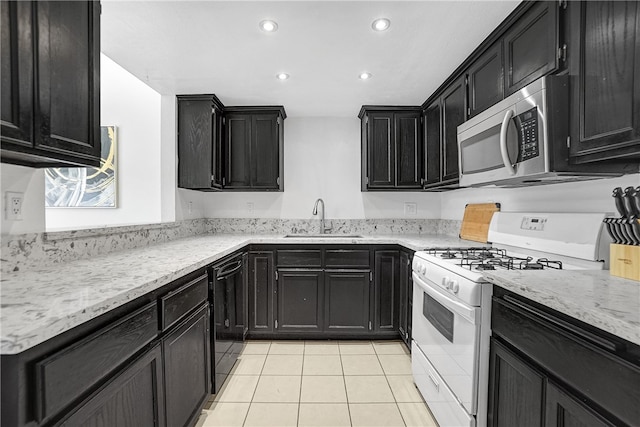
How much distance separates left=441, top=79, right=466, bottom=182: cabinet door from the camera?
2.20 m

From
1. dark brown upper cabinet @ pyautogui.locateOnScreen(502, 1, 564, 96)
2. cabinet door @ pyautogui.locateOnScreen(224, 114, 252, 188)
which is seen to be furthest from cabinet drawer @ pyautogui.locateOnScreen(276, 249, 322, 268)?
dark brown upper cabinet @ pyautogui.locateOnScreen(502, 1, 564, 96)

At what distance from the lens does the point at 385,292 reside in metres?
2.71

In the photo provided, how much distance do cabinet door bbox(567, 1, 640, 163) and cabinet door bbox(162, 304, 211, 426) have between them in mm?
1921

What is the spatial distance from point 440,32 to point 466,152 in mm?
759

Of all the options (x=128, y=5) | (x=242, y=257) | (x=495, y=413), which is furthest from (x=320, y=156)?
(x=495, y=413)

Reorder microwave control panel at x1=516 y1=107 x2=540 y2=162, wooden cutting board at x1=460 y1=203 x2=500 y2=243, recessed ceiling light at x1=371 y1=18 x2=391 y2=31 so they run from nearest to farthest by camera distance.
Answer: microwave control panel at x1=516 y1=107 x2=540 y2=162 < recessed ceiling light at x1=371 y1=18 x2=391 y2=31 < wooden cutting board at x1=460 y1=203 x2=500 y2=243

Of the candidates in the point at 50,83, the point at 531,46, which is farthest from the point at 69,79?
the point at 531,46

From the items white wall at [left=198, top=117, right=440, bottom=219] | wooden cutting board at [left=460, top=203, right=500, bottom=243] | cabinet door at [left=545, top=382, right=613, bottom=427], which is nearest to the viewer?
cabinet door at [left=545, top=382, right=613, bottom=427]

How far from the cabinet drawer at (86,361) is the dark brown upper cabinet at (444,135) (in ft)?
7.30

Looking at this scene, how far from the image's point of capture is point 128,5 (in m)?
1.54

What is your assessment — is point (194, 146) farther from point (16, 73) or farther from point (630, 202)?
point (630, 202)

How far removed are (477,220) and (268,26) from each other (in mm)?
2079

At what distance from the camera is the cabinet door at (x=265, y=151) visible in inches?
→ 121

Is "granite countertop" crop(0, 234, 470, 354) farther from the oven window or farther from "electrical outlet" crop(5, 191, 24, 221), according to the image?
the oven window
